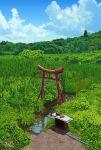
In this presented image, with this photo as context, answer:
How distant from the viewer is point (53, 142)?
15789 mm

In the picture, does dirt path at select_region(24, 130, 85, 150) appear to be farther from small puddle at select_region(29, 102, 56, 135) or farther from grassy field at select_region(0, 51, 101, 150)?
small puddle at select_region(29, 102, 56, 135)

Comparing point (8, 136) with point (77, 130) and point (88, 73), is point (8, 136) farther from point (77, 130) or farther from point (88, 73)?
point (88, 73)

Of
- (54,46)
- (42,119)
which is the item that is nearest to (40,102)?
(42,119)

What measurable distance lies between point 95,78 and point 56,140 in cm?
1888

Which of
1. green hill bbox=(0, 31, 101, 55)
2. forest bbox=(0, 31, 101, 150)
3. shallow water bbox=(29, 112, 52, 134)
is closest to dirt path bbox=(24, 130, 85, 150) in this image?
forest bbox=(0, 31, 101, 150)

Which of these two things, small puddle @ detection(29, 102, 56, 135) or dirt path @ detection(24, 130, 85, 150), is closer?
dirt path @ detection(24, 130, 85, 150)

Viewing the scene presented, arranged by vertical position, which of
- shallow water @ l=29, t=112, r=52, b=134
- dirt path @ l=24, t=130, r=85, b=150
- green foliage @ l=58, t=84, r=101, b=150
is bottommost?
shallow water @ l=29, t=112, r=52, b=134

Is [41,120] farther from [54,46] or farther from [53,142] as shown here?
[54,46]

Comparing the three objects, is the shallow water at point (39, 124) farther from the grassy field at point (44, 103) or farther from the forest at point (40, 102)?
the grassy field at point (44, 103)

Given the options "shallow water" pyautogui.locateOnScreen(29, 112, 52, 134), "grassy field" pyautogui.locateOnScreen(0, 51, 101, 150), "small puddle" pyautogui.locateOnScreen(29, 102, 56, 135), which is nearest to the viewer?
"grassy field" pyautogui.locateOnScreen(0, 51, 101, 150)

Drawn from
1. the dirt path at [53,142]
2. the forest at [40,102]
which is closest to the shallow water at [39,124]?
the forest at [40,102]

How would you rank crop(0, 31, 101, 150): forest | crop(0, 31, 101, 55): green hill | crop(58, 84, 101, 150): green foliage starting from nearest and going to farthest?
crop(0, 31, 101, 150): forest → crop(58, 84, 101, 150): green foliage → crop(0, 31, 101, 55): green hill

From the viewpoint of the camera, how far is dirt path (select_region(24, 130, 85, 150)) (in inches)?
600

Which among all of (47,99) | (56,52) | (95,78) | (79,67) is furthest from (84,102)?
(56,52)
